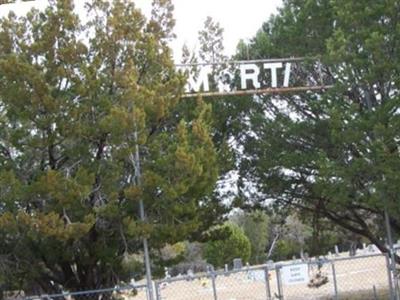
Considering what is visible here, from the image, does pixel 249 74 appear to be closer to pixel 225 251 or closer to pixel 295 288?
pixel 295 288

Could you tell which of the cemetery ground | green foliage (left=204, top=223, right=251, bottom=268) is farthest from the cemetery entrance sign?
green foliage (left=204, top=223, right=251, bottom=268)

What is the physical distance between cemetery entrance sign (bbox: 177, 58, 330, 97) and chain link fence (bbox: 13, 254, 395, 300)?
4226mm

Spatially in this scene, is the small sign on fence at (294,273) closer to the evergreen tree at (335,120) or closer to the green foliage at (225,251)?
the evergreen tree at (335,120)

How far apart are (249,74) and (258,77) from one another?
1.67 ft

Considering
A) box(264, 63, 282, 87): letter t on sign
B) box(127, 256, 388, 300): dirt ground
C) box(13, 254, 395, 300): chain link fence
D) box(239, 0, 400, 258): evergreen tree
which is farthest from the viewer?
box(127, 256, 388, 300): dirt ground

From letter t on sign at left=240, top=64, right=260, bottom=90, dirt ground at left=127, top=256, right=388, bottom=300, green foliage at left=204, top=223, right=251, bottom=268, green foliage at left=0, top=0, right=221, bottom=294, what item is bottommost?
dirt ground at left=127, top=256, right=388, bottom=300

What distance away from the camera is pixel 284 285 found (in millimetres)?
23719

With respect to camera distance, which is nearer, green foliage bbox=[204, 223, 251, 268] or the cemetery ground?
the cemetery ground

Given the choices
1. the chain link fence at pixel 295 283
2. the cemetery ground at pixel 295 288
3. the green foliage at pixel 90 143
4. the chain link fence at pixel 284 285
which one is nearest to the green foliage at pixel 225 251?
the chain link fence at pixel 295 283

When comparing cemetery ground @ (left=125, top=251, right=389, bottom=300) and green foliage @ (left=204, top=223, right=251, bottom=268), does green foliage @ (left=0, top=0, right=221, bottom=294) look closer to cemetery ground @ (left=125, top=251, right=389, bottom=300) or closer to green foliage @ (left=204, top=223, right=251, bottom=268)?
cemetery ground @ (left=125, top=251, right=389, bottom=300)

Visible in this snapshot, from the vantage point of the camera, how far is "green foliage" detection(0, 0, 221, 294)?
12.9m

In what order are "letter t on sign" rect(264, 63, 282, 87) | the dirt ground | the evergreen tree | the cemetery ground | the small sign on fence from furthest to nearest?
the dirt ground < the cemetery ground < "letter t on sign" rect(264, 63, 282, 87) < the evergreen tree < the small sign on fence

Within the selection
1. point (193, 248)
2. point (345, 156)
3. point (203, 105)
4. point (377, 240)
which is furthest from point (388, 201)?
point (193, 248)

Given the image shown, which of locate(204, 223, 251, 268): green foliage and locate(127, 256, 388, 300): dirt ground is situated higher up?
locate(204, 223, 251, 268): green foliage
